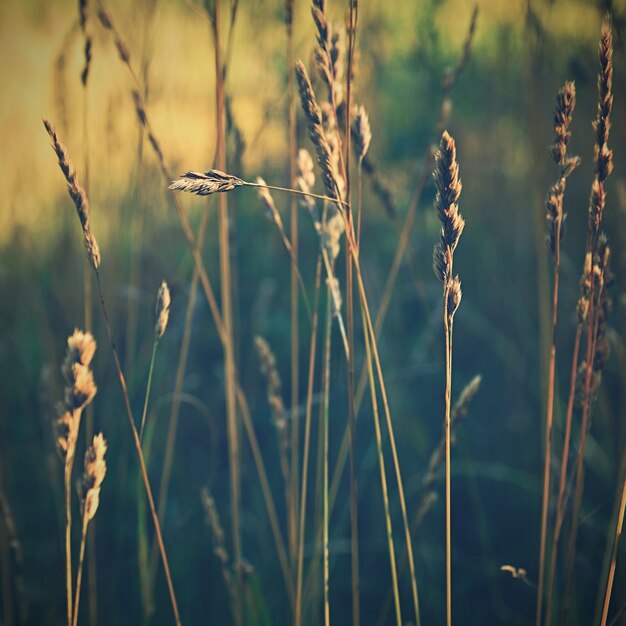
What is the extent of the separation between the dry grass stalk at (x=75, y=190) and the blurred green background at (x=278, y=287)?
0.82 feet

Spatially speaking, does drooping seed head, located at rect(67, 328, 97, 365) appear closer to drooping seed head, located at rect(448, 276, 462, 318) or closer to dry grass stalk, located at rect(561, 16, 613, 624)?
drooping seed head, located at rect(448, 276, 462, 318)

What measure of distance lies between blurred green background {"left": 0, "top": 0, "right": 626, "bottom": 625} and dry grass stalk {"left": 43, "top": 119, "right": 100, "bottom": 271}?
25 centimetres

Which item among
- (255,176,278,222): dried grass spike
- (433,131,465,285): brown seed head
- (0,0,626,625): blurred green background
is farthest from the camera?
(0,0,626,625): blurred green background

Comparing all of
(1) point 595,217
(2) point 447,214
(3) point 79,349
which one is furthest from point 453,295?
(3) point 79,349

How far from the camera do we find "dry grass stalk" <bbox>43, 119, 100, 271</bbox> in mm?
447

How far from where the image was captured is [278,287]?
3.77 ft

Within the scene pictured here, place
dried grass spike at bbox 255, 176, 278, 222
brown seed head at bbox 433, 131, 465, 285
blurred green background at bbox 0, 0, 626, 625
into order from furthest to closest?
blurred green background at bbox 0, 0, 626, 625 → dried grass spike at bbox 255, 176, 278, 222 → brown seed head at bbox 433, 131, 465, 285

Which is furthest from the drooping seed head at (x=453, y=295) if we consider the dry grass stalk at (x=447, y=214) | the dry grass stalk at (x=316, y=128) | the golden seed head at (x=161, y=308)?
the golden seed head at (x=161, y=308)

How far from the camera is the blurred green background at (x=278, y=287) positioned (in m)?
0.81

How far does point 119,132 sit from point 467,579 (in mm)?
944

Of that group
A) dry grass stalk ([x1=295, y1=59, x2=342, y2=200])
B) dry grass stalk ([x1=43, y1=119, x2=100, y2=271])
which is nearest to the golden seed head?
dry grass stalk ([x1=43, y1=119, x2=100, y2=271])

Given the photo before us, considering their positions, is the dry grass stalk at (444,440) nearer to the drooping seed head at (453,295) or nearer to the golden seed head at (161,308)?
the drooping seed head at (453,295)

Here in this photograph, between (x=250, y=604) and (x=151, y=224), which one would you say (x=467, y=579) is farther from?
(x=151, y=224)

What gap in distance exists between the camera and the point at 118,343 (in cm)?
108
